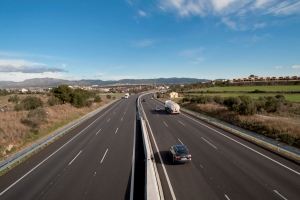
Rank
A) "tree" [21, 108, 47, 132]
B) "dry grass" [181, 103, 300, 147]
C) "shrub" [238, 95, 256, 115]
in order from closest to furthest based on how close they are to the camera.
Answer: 1. "dry grass" [181, 103, 300, 147]
2. "tree" [21, 108, 47, 132]
3. "shrub" [238, 95, 256, 115]

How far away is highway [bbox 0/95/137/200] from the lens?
10.8m

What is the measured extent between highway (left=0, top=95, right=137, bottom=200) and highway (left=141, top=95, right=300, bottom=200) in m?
2.78

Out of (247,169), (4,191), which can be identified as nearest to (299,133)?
(247,169)

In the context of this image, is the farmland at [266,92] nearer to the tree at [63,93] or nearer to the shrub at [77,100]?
the shrub at [77,100]

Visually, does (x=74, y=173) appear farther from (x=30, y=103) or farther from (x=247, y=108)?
(x=30, y=103)

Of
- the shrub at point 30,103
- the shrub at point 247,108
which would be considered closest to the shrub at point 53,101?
the shrub at point 30,103

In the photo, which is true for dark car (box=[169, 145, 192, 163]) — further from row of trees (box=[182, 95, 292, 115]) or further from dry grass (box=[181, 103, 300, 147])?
row of trees (box=[182, 95, 292, 115])

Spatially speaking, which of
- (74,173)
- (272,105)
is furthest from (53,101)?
(272,105)

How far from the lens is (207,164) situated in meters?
14.3

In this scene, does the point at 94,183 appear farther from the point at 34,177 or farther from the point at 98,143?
the point at 98,143

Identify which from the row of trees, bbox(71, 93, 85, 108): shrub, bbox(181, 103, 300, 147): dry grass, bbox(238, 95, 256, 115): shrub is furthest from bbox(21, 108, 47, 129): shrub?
bbox(238, 95, 256, 115): shrub

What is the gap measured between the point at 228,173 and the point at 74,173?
34.2 ft

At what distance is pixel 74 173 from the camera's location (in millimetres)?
13344

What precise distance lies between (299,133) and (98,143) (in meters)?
20.6
